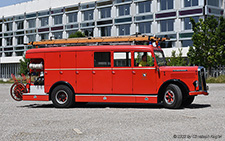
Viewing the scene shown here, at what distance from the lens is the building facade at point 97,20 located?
167 feet

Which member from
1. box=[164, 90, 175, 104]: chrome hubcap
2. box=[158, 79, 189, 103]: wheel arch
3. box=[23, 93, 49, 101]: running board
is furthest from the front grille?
box=[23, 93, 49, 101]: running board

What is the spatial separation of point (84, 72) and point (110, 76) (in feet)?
3.63

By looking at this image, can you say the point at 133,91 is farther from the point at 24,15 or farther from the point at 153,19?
the point at 24,15

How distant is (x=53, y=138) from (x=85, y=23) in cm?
5635

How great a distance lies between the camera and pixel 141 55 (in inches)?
512

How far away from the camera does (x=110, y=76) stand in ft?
43.6

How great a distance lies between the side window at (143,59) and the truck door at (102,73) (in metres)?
1.06

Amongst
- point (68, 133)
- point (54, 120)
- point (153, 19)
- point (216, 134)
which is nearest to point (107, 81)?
point (54, 120)

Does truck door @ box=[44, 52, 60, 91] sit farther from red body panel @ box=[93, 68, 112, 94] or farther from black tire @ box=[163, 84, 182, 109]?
black tire @ box=[163, 84, 182, 109]

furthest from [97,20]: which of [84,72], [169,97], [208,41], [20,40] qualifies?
[169,97]

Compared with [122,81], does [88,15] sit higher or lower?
higher

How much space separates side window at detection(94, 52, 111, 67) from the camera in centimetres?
1333

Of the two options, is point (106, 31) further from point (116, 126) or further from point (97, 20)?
point (116, 126)

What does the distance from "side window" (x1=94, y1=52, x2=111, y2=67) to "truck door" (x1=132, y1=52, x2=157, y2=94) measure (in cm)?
106
